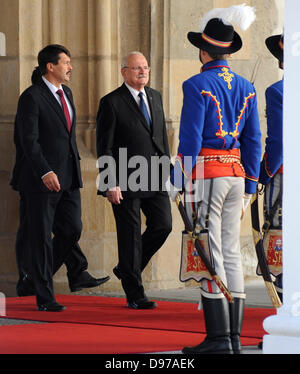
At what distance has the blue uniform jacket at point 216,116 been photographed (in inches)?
265

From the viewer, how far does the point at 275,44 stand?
760 centimetres

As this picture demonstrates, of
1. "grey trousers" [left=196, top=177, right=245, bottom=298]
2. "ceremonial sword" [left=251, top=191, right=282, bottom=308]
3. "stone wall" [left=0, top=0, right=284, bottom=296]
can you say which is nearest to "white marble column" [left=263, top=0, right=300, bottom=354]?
"grey trousers" [left=196, top=177, right=245, bottom=298]

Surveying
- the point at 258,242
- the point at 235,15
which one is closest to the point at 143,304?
the point at 258,242

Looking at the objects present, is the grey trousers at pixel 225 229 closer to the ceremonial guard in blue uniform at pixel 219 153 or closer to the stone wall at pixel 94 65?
the ceremonial guard in blue uniform at pixel 219 153

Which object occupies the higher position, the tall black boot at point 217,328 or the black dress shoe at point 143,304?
the tall black boot at point 217,328

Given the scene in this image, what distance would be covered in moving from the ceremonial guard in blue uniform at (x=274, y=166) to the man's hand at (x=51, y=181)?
199 centimetres

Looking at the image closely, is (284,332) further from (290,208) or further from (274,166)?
(274,166)

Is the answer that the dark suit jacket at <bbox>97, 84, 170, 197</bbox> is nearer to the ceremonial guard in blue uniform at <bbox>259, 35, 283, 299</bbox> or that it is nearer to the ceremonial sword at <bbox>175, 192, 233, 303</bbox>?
the ceremonial guard in blue uniform at <bbox>259, 35, 283, 299</bbox>

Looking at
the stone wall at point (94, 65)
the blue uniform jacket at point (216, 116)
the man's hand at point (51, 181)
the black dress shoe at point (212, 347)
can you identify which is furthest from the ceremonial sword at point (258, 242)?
the stone wall at point (94, 65)

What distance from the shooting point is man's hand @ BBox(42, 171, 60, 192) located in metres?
8.81

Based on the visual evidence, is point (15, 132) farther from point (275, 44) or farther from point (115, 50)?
point (275, 44)

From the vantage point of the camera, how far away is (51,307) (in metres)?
8.83
